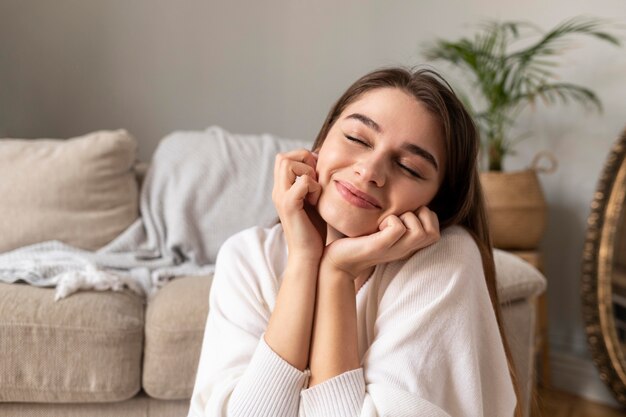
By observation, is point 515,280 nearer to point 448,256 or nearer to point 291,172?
point 448,256

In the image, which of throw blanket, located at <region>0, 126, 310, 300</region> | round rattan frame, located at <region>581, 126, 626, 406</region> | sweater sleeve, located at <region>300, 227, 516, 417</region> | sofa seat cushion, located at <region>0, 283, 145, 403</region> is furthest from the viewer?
round rattan frame, located at <region>581, 126, 626, 406</region>

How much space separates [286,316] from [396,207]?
22 centimetres

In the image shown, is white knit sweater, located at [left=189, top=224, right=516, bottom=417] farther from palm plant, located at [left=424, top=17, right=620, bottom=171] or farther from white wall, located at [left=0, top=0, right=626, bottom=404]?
white wall, located at [left=0, top=0, right=626, bottom=404]

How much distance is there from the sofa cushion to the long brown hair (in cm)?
131

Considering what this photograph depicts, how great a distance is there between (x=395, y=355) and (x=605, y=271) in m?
1.73

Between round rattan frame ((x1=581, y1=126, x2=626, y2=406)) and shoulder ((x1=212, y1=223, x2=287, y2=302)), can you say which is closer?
shoulder ((x1=212, y1=223, x2=287, y2=302))

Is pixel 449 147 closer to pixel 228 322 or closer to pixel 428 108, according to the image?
pixel 428 108

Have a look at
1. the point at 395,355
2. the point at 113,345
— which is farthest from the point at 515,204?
the point at 395,355

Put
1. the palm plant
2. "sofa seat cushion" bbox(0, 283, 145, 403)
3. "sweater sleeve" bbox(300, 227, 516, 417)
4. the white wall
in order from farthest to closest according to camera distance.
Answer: the white wall → the palm plant → "sofa seat cushion" bbox(0, 283, 145, 403) → "sweater sleeve" bbox(300, 227, 516, 417)

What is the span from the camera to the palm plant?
2.56 m

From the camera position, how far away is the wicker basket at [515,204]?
2574mm

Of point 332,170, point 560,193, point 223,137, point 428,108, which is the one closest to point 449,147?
point 428,108

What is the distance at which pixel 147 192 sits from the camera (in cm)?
246

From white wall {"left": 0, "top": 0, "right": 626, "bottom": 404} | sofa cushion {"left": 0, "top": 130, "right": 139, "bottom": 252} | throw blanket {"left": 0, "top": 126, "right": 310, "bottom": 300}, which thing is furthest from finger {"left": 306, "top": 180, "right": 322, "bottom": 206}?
white wall {"left": 0, "top": 0, "right": 626, "bottom": 404}
